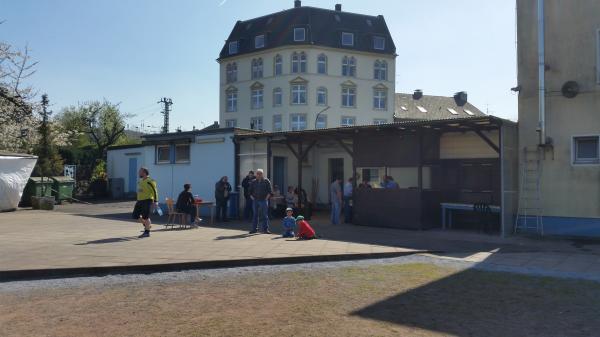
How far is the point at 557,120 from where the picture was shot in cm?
1388

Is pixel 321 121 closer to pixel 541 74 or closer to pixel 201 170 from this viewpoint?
pixel 201 170

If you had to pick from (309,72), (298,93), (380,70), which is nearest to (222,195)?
(298,93)

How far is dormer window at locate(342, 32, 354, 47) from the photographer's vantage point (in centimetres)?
4616

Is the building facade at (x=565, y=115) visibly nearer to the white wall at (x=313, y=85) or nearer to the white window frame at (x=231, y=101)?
the white wall at (x=313, y=85)

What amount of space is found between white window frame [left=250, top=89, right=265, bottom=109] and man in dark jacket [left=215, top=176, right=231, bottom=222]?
28748 mm

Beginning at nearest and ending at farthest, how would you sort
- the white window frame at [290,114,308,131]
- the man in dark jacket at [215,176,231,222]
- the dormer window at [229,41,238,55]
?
the man in dark jacket at [215,176,231,222] < the white window frame at [290,114,308,131] < the dormer window at [229,41,238,55]

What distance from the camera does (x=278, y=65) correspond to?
45.1 metres

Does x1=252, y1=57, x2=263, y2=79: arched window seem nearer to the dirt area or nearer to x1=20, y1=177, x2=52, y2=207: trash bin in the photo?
x1=20, y1=177, x2=52, y2=207: trash bin

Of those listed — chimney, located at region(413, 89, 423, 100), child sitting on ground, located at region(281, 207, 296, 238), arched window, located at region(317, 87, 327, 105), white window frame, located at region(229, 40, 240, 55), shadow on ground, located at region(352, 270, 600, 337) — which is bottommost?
shadow on ground, located at region(352, 270, 600, 337)

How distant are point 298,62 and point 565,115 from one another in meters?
32.2

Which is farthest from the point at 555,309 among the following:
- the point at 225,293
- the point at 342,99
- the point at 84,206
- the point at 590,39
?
the point at 342,99

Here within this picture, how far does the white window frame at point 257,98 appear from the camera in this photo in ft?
151

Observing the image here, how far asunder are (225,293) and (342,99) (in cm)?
3892

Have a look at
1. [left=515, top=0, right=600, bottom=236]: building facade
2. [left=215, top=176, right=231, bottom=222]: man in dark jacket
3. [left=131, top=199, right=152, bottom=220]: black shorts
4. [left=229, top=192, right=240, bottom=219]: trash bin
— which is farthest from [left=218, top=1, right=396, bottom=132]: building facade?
[left=131, top=199, right=152, bottom=220]: black shorts
